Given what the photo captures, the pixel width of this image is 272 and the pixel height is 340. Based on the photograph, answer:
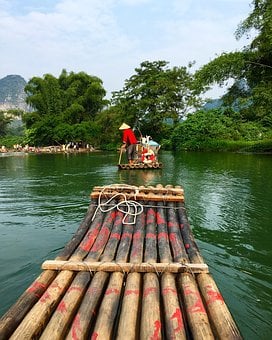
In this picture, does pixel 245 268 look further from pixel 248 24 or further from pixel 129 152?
pixel 248 24

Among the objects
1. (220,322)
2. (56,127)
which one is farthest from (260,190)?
(56,127)

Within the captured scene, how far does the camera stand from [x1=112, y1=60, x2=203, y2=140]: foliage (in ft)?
132

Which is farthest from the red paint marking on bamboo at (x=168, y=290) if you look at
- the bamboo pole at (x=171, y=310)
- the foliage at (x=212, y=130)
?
the foliage at (x=212, y=130)

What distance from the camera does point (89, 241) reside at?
4023mm

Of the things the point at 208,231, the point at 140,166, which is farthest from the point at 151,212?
the point at 140,166

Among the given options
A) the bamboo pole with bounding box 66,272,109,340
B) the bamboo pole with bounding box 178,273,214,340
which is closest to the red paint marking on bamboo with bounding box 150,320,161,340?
the bamboo pole with bounding box 178,273,214,340

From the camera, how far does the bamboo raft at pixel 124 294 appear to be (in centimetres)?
232

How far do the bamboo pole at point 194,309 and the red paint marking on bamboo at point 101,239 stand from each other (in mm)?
1155

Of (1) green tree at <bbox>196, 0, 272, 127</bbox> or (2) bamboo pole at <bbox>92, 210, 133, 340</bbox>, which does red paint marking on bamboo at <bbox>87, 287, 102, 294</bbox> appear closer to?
(2) bamboo pole at <bbox>92, 210, 133, 340</bbox>

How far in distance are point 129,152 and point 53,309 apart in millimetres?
15181

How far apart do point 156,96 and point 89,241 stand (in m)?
38.9

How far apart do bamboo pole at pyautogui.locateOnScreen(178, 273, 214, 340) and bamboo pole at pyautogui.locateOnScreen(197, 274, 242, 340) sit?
0.21 feet

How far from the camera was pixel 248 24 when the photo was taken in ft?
59.4

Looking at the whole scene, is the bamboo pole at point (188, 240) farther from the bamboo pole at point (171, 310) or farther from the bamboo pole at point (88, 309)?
the bamboo pole at point (88, 309)
